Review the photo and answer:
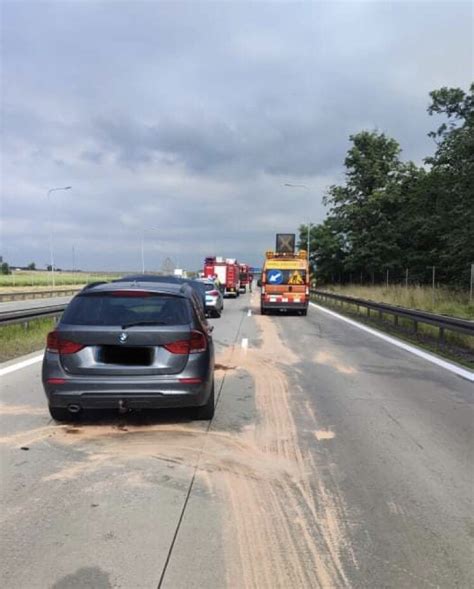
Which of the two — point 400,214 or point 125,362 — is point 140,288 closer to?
point 125,362

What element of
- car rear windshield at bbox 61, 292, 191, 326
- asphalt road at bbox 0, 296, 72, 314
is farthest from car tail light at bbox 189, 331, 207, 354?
asphalt road at bbox 0, 296, 72, 314

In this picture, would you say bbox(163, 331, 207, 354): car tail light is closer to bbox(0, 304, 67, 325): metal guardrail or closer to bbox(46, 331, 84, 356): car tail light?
bbox(46, 331, 84, 356): car tail light

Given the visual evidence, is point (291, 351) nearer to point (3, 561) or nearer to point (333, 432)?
point (333, 432)

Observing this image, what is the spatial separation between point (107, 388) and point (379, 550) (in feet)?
10.7

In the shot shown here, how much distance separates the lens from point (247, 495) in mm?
4441

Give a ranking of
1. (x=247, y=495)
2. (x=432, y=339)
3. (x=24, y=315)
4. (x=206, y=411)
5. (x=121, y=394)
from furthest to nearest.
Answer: (x=432, y=339)
(x=24, y=315)
(x=206, y=411)
(x=121, y=394)
(x=247, y=495)

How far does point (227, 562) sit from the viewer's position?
11.3 feet

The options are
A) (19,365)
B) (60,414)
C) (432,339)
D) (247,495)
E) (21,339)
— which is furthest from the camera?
(432,339)

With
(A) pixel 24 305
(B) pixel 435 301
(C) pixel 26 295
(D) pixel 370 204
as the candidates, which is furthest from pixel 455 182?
(C) pixel 26 295

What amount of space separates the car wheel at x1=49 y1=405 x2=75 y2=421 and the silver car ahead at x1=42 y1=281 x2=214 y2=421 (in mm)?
130

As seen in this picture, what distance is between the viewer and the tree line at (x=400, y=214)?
33.7 m

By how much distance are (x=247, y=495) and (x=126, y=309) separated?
2660mm

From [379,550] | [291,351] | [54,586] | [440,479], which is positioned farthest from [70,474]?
[291,351]

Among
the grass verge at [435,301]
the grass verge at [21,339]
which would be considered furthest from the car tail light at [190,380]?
the grass verge at [435,301]
